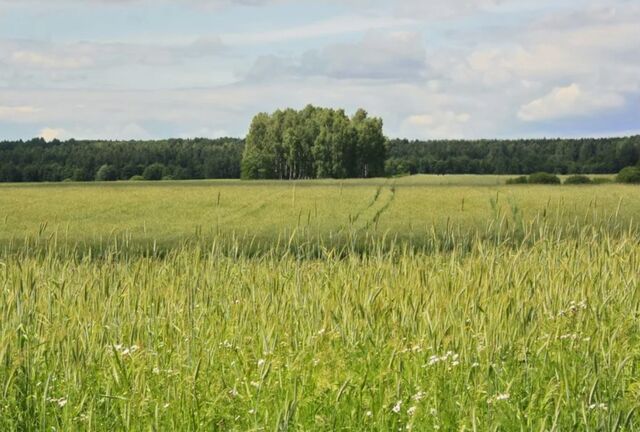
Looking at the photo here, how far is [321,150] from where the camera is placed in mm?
95438

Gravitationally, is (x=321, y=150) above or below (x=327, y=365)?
above

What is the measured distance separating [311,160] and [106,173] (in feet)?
80.8

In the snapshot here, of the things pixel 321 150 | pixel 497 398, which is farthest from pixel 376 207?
pixel 321 150

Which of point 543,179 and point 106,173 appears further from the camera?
point 106,173

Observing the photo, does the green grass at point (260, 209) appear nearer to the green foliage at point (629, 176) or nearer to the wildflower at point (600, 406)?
the green foliage at point (629, 176)

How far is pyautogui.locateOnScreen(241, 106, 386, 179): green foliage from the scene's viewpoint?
A: 315ft

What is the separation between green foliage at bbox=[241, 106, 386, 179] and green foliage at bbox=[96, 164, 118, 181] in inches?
631

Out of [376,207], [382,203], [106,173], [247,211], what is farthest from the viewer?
[106,173]

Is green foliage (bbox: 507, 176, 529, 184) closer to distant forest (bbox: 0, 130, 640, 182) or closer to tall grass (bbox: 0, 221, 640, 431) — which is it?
distant forest (bbox: 0, 130, 640, 182)

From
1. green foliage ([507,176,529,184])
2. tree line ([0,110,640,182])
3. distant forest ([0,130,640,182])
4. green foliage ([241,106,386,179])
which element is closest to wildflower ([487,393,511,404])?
green foliage ([507,176,529,184])

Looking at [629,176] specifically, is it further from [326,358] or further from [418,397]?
[418,397]

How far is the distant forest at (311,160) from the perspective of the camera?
87312 millimetres

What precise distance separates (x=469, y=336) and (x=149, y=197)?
109 ft

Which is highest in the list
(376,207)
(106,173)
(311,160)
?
(311,160)
